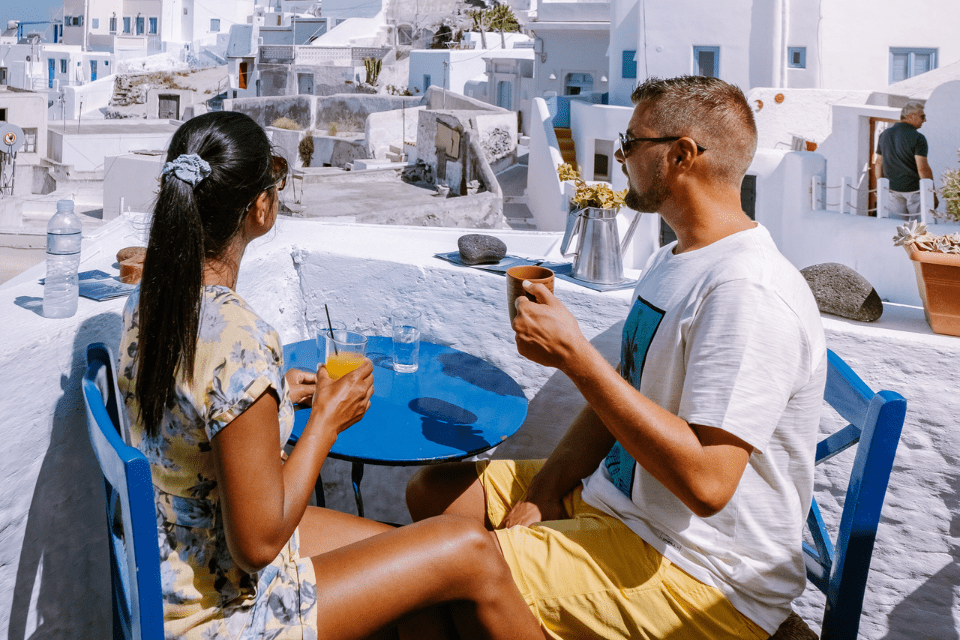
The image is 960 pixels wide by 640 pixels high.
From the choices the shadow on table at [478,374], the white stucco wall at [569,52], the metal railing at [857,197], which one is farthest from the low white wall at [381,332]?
the white stucco wall at [569,52]

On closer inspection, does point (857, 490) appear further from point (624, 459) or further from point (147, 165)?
point (147, 165)

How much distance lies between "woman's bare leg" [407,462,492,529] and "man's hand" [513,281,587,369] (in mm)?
511

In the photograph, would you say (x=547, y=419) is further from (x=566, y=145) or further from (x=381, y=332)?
(x=566, y=145)

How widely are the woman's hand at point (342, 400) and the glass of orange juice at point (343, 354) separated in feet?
0.60

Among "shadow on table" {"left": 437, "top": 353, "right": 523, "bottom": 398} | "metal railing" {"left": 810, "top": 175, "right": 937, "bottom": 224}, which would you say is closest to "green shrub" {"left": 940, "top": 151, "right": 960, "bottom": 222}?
"shadow on table" {"left": 437, "top": 353, "right": 523, "bottom": 398}

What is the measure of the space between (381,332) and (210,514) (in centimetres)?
156

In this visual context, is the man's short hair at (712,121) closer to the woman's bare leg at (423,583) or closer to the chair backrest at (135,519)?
the woman's bare leg at (423,583)

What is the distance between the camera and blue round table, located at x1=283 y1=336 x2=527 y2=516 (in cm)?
186

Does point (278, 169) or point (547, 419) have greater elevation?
point (278, 169)

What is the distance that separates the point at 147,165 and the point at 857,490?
1453cm

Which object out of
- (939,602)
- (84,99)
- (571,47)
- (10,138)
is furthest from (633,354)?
(84,99)

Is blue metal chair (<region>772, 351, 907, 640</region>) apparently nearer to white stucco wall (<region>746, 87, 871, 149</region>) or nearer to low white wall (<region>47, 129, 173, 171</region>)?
white stucco wall (<region>746, 87, 871, 149</region>)

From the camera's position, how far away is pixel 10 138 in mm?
21688

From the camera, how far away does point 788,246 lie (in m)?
10.6
